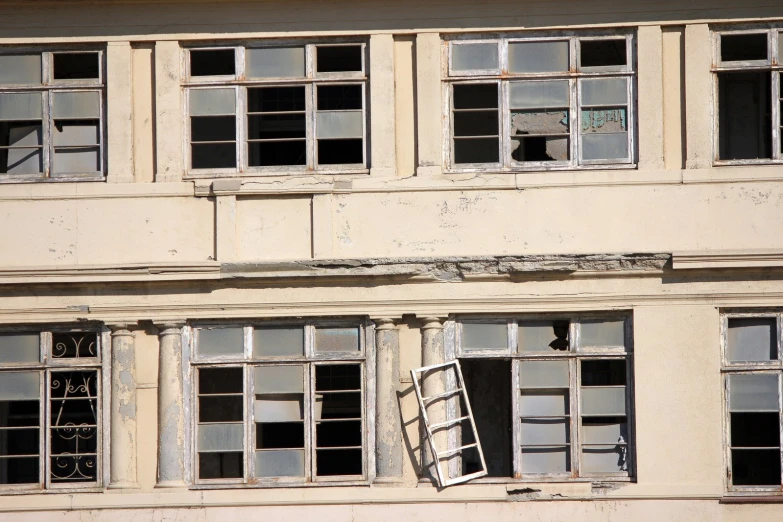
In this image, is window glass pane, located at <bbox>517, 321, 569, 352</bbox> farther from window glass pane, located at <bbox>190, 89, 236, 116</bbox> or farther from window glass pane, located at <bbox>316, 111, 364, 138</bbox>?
window glass pane, located at <bbox>190, 89, 236, 116</bbox>

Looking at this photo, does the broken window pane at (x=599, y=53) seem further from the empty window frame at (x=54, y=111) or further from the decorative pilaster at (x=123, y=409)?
the decorative pilaster at (x=123, y=409)

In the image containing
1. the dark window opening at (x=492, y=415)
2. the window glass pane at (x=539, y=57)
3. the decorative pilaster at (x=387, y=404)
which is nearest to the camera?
the decorative pilaster at (x=387, y=404)

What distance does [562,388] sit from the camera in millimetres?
11109

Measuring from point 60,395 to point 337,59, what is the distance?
4.23 metres

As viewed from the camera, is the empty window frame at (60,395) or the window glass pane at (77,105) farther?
the window glass pane at (77,105)

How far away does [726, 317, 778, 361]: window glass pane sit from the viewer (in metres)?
11.0

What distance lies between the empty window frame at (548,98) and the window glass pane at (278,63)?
145 cm

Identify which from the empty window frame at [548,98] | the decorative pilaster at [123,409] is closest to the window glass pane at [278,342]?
the decorative pilaster at [123,409]

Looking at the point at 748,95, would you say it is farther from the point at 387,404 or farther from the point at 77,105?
the point at 77,105

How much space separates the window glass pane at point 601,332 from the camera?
36.4 feet

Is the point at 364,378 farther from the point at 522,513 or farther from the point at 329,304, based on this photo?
the point at 522,513

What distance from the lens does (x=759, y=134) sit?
11406 millimetres

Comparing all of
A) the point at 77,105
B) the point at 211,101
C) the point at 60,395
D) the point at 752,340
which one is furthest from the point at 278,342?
the point at 752,340

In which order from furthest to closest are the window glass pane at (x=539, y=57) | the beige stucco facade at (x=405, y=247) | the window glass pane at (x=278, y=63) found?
1. the window glass pane at (x=278, y=63)
2. the window glass pane at (x=539, y=57)
3. the beige stucco facade at (x=405, y=247)
